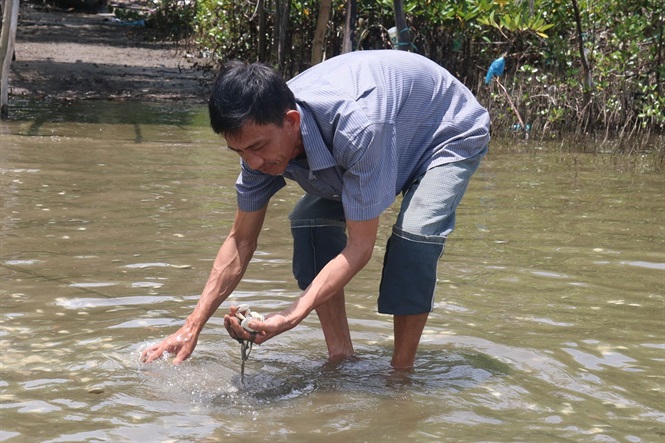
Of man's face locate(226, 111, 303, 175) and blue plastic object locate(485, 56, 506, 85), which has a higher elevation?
man's face locate(226, 111, 303, 175)

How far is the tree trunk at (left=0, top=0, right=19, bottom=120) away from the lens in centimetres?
1138

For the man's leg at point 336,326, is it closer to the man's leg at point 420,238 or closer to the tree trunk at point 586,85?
the man's leg at point 420,238

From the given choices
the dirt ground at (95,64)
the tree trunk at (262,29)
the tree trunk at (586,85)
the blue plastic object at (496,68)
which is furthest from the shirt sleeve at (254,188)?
the tree trunk at (262,29)

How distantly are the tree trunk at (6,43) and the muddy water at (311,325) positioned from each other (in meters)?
2.69

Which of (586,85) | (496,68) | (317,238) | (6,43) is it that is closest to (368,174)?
(317,238)

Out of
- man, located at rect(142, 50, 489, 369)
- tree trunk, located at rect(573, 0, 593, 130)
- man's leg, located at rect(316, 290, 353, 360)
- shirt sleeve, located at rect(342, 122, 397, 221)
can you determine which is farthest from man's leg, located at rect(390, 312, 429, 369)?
tree trunk, located at rect(573, 0, 593, 130)

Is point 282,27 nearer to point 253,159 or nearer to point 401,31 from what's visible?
point 401,31

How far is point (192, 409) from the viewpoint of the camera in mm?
4008

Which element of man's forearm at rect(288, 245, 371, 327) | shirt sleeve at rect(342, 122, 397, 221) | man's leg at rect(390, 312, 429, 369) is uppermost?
shirt sleeve at rect(342, 122, 397, 221)

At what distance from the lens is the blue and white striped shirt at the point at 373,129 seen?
3652mm

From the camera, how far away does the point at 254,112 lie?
3.52 meters

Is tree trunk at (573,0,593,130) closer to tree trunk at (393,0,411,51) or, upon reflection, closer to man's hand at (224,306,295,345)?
tree trunk at (393,0,411,51)

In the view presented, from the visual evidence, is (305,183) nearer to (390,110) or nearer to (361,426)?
(390,110)

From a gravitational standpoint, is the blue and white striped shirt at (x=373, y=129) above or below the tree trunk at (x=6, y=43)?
above
